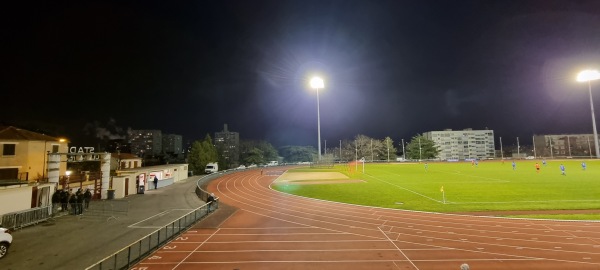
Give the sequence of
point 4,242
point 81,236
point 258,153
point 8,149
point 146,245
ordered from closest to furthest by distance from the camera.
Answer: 1. point 4,242
2. point 146,245
3. point 81,236
4. point 8,149
5. point 258,153

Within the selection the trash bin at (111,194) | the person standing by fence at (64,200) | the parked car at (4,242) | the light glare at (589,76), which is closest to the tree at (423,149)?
the light glare at (589,76)

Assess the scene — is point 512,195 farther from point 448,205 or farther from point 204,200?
point 204,200

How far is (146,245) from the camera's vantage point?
577 inches

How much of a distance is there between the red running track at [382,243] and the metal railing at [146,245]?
1.75 feet

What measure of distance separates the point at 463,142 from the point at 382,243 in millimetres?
193270

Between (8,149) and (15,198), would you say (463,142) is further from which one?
(15,198)

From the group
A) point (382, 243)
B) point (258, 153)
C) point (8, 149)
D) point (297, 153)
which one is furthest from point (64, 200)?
point (297, 153)

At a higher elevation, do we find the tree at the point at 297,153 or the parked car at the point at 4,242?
the tree at the point at 297,153

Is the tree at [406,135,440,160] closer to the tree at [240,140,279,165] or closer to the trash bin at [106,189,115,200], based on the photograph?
the tree at [240,140,279,165]

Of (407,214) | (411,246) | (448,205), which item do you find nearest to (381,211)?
(407,214)

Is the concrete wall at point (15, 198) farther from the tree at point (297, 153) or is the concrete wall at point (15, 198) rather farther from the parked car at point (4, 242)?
the tree at point (297, 153)

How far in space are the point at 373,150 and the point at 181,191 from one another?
93353 millimetres

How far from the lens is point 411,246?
47.6 feet

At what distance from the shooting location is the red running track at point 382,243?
1255cm
